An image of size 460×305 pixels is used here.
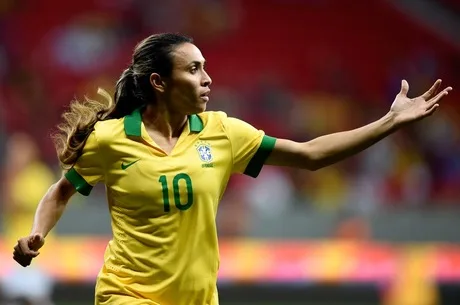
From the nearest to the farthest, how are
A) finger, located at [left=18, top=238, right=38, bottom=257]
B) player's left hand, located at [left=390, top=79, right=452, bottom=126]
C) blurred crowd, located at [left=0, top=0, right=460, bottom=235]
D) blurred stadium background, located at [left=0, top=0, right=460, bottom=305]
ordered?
1. player's left hand, located at [left=390, top=79, right=452, bottom=126]
2. finger, located at [left=18, top=238, right=38, bottom=257]
3. blurred stadium background, located at [left=0, top=0, right=460, bottom=305]
4. blurred crowd, located at [left=0, top=0, right=460, bottom=235]

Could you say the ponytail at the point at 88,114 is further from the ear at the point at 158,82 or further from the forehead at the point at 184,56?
the forehead at the point at 184,56

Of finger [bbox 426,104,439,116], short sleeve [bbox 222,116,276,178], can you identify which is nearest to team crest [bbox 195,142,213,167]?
short sleeve [bbox 222,116,276,178]

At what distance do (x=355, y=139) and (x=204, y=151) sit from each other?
0.65 meters

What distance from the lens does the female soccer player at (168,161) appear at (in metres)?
4.72

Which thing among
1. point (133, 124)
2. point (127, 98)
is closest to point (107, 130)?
point (133, 124)

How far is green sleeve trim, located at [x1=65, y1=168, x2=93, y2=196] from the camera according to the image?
16.1ft

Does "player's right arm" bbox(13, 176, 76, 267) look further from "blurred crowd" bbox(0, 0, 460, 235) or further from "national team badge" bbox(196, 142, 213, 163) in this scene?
"blurred crowd" bbox(0, 0, 460, 235)

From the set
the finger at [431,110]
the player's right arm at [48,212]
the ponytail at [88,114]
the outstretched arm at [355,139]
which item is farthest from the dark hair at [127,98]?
the finger at [431,110]

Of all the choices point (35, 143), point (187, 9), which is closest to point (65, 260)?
point (35, 143)

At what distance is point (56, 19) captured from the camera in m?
16.9

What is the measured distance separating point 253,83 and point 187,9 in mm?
1502

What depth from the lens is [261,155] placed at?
16.0 ft

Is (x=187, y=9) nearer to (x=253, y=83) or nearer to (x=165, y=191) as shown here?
(x=253, y=83)

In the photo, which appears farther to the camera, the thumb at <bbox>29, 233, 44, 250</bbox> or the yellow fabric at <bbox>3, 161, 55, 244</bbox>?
the yellow fabric at <bbox>3, 161, 55, 244</bbox>
